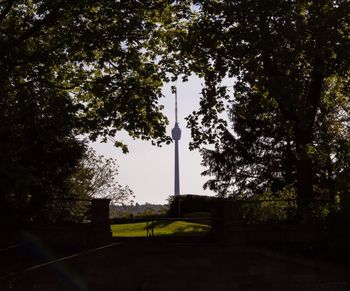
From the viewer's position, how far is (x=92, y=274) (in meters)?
15.0

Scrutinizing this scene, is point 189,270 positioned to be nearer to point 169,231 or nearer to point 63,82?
point 63,82

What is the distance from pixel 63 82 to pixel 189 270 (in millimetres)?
10058

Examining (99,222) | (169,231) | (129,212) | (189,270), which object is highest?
(129,212)

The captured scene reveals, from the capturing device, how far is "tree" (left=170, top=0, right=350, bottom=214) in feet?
54.2

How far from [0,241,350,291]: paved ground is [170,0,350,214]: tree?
11.4 feet

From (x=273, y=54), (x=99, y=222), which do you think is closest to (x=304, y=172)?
(x=273, y=54)

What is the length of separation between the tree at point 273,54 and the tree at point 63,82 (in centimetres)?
192

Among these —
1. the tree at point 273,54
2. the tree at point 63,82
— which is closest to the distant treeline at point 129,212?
the tree at point 63,82

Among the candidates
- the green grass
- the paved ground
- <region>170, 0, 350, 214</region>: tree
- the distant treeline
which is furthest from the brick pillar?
the distant treeline

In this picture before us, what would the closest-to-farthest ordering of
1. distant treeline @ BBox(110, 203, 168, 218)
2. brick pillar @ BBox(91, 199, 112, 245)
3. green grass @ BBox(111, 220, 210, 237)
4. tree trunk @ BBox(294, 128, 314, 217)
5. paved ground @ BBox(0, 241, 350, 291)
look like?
paved ground @ BBox(0, 241, 350, 291) → brick pillar @ BBox(91, 199, 112, 245) → tree trunk @ BBox(294, 128, 314, 217) → green grass @ BBox(111, 220, 210, 237) → distant treeline @ BBox(110, 203, 168, 218)

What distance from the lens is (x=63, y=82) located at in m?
21.2

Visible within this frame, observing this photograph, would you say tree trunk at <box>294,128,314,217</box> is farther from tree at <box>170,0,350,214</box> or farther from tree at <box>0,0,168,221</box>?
tree at <box>0,0,168,221</box>

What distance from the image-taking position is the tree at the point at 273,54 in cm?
1653

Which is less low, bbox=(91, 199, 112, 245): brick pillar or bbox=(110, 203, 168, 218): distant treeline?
bbox=(110, 203, 168, 218): distant treeline
